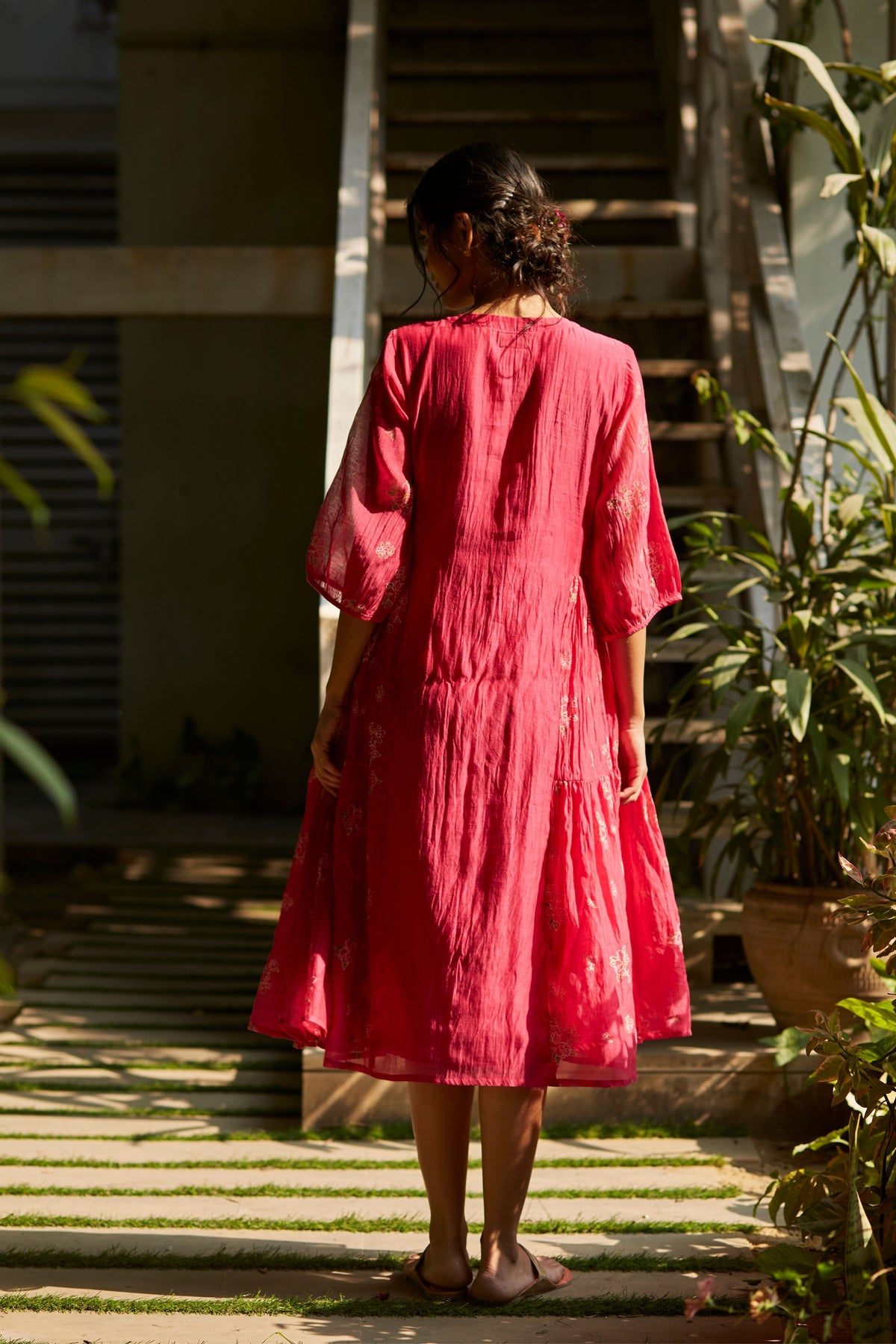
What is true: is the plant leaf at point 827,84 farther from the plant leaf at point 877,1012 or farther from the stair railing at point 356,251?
the plant leaf at point 877,1012

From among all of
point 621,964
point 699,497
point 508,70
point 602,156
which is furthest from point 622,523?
point 508,70

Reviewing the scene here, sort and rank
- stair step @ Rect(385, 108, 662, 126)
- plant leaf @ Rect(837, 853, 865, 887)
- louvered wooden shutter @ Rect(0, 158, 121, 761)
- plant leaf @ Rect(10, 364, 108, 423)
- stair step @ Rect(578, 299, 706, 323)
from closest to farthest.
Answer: plant leaf @ Rect(10, 364, 108, 423) → plant leaf @ Rect(837, 853, 865, 887) → stair step @ Rect(578, 299, 706, 323) → stair step @ Rect(385, 108, 662, 126) → louvered wooden shutter @ Rect(0, 158, 121, 761)

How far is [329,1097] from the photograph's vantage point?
8.26ft

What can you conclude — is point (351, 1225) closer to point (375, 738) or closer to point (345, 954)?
point (345, 954)

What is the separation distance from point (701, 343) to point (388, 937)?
254cm

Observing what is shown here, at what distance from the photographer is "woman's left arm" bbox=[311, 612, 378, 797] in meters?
1.80

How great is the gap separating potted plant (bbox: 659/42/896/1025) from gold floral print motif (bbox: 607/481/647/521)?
58 centimetres

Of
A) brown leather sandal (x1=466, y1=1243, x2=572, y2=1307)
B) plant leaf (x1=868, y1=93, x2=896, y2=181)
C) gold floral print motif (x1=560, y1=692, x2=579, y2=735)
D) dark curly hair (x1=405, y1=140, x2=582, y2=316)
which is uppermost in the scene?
plant leaf (x1=868, y1=93, x2=896, y2=181)

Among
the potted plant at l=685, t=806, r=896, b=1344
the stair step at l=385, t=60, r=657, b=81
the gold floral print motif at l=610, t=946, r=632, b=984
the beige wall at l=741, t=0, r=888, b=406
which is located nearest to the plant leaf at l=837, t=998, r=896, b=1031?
the potted plant at l=685, t=806, r=896, b=1344

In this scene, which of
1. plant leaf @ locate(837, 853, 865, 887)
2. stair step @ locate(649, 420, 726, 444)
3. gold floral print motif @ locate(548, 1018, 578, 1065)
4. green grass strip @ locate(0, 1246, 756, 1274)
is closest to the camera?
plant leaf @ locate(837, 853, 865, 887)

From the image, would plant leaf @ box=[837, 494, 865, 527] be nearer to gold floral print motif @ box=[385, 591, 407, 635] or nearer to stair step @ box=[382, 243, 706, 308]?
gold floral print motif @ box=[385, 591, 407, 635]

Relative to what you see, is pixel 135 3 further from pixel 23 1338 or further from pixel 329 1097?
pixel 23 1338

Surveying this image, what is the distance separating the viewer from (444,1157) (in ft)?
5.85

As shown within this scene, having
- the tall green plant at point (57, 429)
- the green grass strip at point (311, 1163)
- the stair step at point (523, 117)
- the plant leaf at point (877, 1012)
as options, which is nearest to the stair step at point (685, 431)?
the stair step at point (523, 117)
